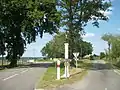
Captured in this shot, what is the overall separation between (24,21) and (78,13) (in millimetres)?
8315

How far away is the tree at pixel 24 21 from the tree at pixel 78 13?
1.50 m

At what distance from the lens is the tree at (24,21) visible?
5328 centimetres

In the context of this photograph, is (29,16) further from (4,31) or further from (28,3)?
(4,31)

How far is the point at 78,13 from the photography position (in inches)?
2213

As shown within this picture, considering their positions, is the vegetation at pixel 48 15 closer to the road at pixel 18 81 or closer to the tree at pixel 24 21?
the tree at pixel 24 21

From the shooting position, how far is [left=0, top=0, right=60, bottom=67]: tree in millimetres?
53275

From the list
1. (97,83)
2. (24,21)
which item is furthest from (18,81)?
(24,21)

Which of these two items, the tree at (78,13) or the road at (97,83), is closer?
the road at (97,83)

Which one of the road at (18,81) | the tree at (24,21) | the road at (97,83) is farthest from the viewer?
the tree at (24,21)

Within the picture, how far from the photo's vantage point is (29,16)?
53.0 metres

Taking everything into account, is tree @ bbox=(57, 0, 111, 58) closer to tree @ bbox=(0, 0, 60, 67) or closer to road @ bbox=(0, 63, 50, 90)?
tree @ bbox=(0, 0, 60, 67)

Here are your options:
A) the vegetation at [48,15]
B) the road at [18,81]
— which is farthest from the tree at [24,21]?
the road at [18,81]

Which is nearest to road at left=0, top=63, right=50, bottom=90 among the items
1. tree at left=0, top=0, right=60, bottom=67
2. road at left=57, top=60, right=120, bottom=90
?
road at left=57, top=60, right=120, bottom=90

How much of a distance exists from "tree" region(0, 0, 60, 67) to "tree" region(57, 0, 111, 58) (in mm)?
1501
